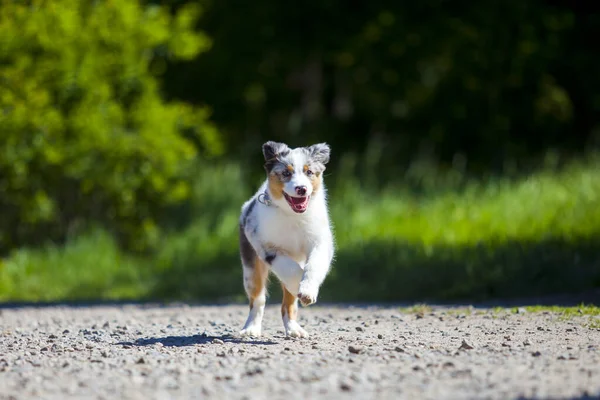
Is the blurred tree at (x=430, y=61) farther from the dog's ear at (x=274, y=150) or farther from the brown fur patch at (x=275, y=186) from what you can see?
the brown fur patch at (x=275, y=186)

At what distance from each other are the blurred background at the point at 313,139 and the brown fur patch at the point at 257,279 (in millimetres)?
4959

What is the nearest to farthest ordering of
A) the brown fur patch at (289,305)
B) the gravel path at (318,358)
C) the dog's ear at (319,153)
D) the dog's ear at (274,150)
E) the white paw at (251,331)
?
the gravel path at (318,358) < the dog's ear at (274,150) < the dog's ear at (319,153) < the brown fur patch at (289,305) < the white paw at (251,331)

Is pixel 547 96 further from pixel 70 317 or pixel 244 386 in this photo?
pixel 244 386

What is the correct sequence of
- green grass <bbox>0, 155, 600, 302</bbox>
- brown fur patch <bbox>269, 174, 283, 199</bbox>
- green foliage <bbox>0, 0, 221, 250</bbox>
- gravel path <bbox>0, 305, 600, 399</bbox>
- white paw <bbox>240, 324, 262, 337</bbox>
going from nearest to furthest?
gravel path <bbox>0, 305, 600, 399</bbox>, brown fur patch <bbox>269, 174, 283, 199</bbox>, white paw <bbox>240, 324, 262, 337</bbox>, green grass <bbox>0, 155, 600, 302</bbox>, green foliage <bbox>0, 0, 221, 250</bbox>

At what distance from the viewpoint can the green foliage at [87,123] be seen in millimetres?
18188

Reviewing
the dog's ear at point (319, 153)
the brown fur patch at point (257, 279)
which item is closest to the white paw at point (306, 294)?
the brown fur patch at point (257, 279)

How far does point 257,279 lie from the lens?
9016 millimetres

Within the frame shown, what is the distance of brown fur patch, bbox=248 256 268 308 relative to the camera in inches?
354

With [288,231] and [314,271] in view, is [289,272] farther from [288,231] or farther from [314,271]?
[288,231]

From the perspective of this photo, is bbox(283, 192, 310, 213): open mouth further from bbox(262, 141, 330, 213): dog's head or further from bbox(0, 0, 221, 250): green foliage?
bbox(0, 0, 221, 250): green foliage

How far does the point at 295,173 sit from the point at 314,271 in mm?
847

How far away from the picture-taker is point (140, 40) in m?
19.4

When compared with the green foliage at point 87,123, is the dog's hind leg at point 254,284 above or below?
below

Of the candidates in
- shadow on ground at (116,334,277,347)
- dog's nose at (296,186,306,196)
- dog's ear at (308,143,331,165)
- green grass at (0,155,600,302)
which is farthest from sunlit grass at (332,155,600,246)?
dog's nose at (296,186,306,196)
